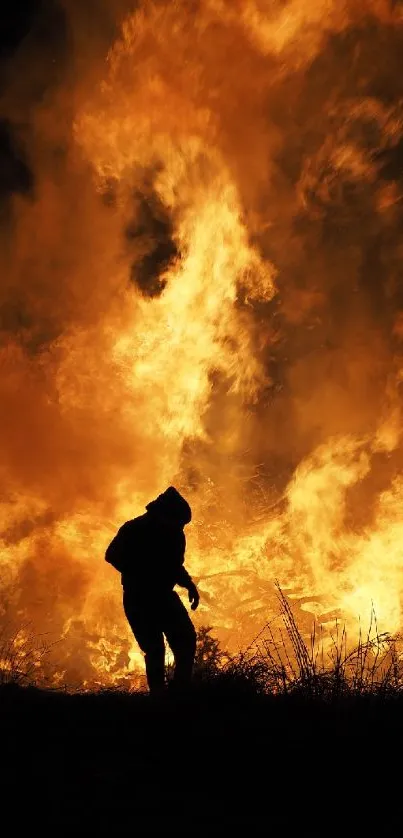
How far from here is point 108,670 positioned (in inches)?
4407

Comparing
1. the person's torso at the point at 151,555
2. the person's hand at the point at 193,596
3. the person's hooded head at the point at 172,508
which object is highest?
the person's hooded head at the point at 172,508

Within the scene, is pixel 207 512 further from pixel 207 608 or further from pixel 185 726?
pixel 185 726

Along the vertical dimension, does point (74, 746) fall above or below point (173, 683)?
below

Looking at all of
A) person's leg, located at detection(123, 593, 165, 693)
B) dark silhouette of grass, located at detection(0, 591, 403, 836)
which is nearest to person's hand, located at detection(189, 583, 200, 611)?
person's leg, located at detection(123, 593, 165, 693)

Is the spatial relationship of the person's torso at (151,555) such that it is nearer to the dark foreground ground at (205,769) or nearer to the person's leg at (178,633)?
the person's leg at (178,633)

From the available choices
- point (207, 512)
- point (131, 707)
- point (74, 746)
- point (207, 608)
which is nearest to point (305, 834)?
point (74, 746)

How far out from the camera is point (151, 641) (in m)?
5.67

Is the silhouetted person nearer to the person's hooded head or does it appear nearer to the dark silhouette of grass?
the person's hooded head

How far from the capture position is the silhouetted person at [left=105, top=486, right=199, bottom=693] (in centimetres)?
568

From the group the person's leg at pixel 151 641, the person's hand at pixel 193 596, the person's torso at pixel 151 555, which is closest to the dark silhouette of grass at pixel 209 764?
the person's leg at pixel 151 641

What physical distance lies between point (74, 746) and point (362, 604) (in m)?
54.0

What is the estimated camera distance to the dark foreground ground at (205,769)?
1.89 m

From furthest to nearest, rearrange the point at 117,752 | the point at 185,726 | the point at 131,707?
1. the point at 131,707
2. the point at 185,726
3. the point at 117,752

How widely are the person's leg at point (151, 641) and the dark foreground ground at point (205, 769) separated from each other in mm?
2066
